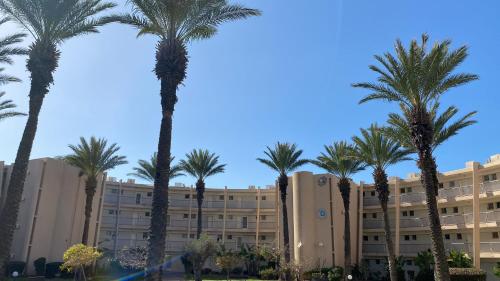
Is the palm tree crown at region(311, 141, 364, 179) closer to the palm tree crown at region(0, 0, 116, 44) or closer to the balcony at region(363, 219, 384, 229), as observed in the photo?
the balcony at region(363, 219, 384, 229)

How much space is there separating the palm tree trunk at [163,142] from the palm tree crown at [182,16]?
0.75m

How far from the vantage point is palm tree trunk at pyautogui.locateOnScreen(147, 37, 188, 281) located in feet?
53.5

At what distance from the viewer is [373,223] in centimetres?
4666

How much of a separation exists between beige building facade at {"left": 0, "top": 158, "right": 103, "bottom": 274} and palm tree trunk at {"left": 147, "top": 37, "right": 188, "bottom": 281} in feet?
81.1

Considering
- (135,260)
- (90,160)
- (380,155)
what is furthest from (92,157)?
(380,155)

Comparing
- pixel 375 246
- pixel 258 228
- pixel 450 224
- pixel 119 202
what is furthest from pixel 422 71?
pixel 119 202

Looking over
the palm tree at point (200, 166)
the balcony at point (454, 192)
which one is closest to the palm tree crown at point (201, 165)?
the palm tree at point (200, 166)

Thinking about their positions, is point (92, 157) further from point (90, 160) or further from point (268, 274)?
point (268, 274)

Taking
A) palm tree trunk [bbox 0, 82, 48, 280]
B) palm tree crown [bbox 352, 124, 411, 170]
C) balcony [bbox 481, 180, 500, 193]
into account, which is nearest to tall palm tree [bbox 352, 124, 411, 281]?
palm tree crown [bbox 352, 124, 411, 170]

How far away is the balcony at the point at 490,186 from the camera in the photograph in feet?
117

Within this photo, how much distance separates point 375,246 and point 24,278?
105 ft

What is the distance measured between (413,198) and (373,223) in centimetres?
533

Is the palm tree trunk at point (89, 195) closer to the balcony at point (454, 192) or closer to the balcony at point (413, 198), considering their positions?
the balcony at point (413, 198)

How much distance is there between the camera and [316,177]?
45.9 m
